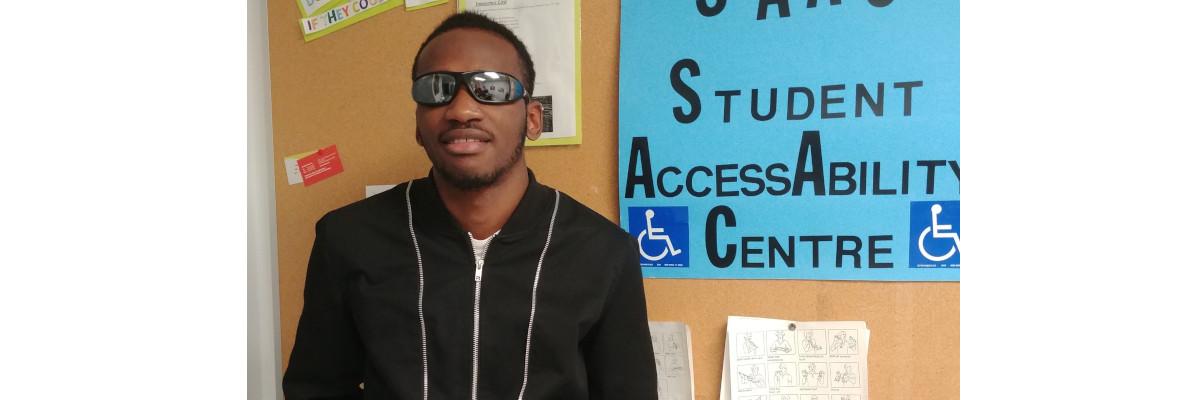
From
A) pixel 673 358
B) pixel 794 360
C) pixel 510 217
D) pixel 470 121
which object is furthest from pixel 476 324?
pixel 794 360

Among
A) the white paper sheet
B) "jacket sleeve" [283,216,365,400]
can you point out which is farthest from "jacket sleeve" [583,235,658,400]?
the white paper sheet

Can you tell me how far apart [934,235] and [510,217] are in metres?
0.61

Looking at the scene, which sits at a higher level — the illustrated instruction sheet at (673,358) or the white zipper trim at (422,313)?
the white zipper trim at (422,313)

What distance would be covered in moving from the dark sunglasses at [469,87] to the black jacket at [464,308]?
14 centimetres

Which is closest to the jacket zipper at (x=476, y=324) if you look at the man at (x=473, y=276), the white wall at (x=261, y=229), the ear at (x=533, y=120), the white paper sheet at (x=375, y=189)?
the man at (x=473, y=276)

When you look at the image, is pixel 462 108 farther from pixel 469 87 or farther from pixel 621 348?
pixel 621 348

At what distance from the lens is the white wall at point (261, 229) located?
52.6 inches

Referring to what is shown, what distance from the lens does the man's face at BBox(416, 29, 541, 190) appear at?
0.93 m

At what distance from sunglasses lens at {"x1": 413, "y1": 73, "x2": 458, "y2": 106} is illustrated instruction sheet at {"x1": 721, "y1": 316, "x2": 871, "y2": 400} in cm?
55

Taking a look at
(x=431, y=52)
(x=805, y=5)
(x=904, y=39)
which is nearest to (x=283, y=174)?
(x=431, y=52)

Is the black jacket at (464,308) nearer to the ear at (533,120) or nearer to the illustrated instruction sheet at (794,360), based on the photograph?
the ear at (533,120)

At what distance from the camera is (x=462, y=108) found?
923 mm

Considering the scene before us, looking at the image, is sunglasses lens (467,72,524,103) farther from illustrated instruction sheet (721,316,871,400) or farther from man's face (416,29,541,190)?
illustrated instruction sheet (721,316,871,400)
